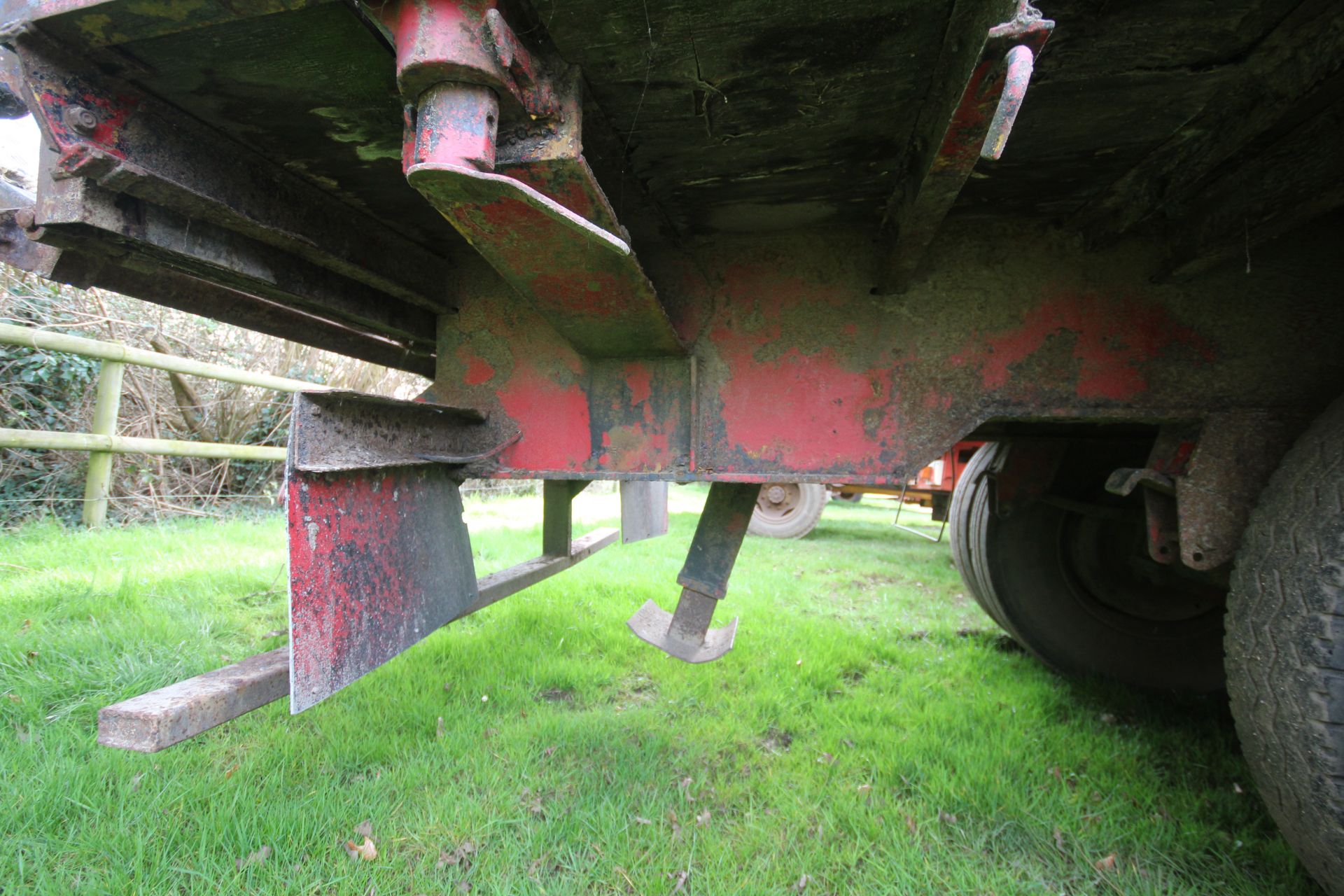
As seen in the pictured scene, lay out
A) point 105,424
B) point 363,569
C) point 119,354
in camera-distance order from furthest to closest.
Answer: point 105,424 → point 119,354 → point 363,569

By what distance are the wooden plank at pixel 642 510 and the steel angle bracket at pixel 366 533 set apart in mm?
1227

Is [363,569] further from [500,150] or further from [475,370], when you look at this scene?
[500,150]

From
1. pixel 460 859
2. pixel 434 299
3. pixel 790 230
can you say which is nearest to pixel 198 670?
pixel 460 859

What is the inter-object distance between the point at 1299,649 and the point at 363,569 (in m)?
1.77

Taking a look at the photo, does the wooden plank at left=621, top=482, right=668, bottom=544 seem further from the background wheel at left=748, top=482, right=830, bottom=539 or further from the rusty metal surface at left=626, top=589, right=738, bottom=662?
the background wheel at left=748, top=482, right=830, bottom=539

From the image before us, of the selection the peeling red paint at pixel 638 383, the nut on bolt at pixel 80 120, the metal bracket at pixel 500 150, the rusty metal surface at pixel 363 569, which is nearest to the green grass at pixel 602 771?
the rusty metal surface at pixel 363 569

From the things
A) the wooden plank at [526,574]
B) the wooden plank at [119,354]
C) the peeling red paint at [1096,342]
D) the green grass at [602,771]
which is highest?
the wooden plank at [119,354]

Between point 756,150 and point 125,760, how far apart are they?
2.25 m

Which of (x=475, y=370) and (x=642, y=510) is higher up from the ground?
(x=475, y=370)

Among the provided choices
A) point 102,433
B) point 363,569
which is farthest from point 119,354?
point 363,569

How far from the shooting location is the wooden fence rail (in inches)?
124

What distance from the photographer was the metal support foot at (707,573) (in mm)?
2074

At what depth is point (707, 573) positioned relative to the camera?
2080 mm

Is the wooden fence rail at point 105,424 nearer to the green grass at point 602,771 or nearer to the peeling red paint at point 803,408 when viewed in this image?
the green grass at point 602,771
